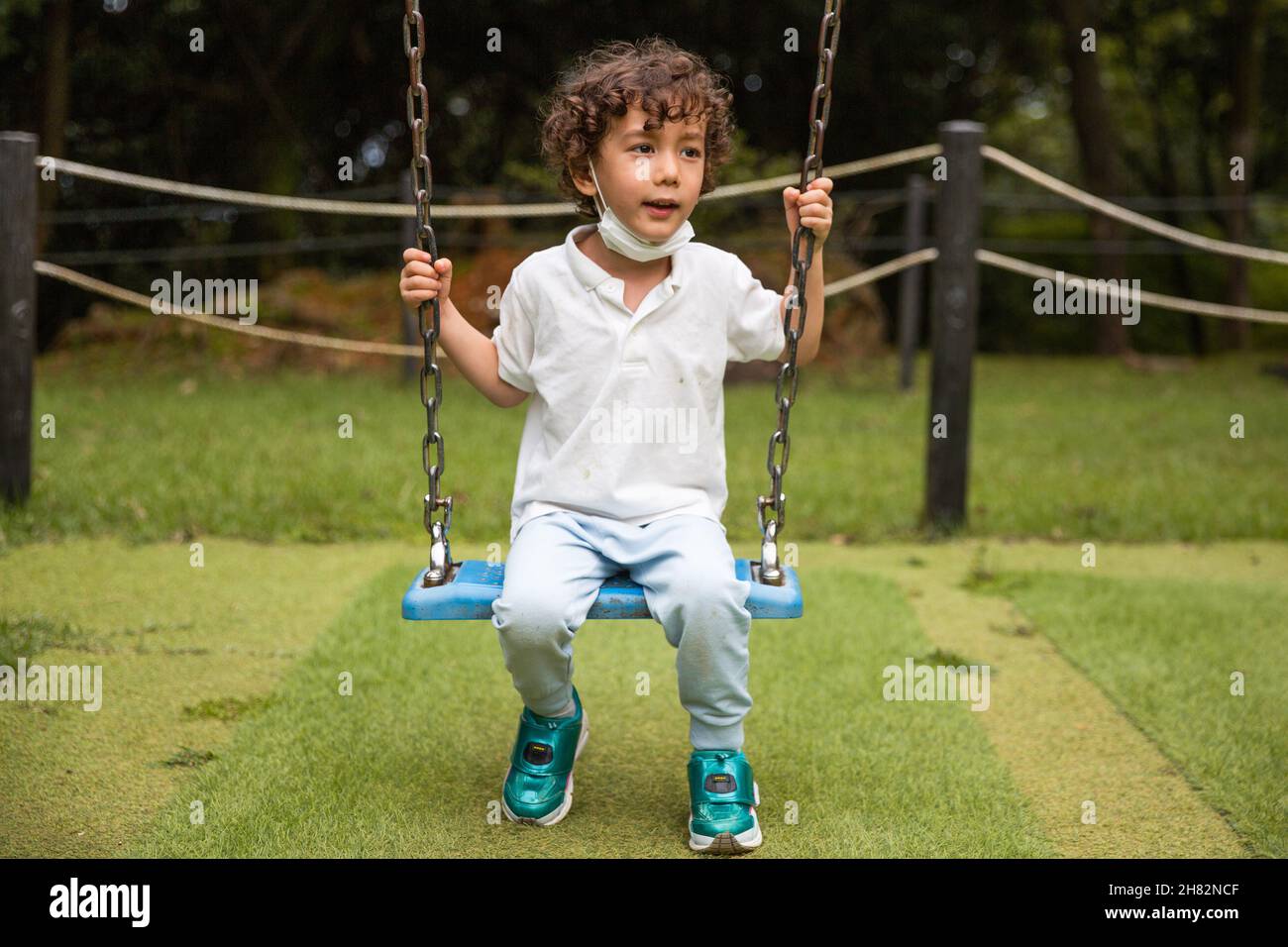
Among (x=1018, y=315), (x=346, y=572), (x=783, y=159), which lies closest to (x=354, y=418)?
(x=346, y=572)

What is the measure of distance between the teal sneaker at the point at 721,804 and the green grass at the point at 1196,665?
861mm

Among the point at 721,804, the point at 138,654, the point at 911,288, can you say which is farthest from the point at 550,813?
the point at 911,288

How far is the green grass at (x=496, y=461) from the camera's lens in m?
4.77

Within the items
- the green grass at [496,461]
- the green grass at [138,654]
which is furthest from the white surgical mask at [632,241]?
the green grass at [496,461]

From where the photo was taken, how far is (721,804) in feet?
7.57

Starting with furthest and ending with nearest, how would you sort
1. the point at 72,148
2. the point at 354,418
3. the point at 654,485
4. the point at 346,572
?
the point at 72,148 → the point at 354,418 → the point at 346,572 → the point at 654,485

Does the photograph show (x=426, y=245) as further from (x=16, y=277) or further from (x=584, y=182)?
(x=16, y=277)

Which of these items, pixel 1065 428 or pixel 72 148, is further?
pixel 72 148

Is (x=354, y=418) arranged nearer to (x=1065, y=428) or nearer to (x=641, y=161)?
(x=1065, y=428)

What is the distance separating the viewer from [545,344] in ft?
8.07

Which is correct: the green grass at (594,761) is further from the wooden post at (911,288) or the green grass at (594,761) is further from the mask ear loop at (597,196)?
the wooden post at (911,288)
